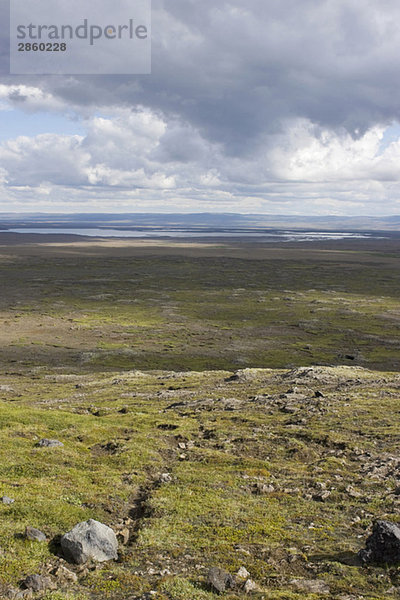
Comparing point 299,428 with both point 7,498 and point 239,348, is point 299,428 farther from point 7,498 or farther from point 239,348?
point 239,348

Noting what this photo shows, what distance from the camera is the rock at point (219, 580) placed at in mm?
14609

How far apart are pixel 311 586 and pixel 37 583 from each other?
27.9ft

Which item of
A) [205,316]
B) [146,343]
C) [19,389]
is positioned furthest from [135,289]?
[19,389]

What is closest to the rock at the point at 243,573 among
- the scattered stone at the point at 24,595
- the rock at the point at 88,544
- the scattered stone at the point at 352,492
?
the rock at the point at 88,544

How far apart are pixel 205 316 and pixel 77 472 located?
84.8m

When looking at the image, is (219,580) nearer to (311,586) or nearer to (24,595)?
(311,586)

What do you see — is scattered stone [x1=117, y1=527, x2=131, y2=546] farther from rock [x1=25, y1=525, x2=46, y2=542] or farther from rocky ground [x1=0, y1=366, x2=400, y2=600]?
rock [x1=25, y1=525, x2=46, y2=542]

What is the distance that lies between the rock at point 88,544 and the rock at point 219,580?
12.0 feet

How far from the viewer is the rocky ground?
15188 millimetres

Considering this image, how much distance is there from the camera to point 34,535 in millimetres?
16750

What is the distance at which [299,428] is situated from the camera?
32.5m

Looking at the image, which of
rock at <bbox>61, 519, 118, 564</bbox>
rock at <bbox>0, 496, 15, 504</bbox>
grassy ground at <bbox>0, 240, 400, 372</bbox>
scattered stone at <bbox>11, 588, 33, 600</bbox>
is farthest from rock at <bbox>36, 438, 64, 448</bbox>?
grassy ground at <bbox>0, 240, 400, 372</bbox>

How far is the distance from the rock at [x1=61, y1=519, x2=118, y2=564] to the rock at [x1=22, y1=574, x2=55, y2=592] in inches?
59.3

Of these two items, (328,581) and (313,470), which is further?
(313,470)
